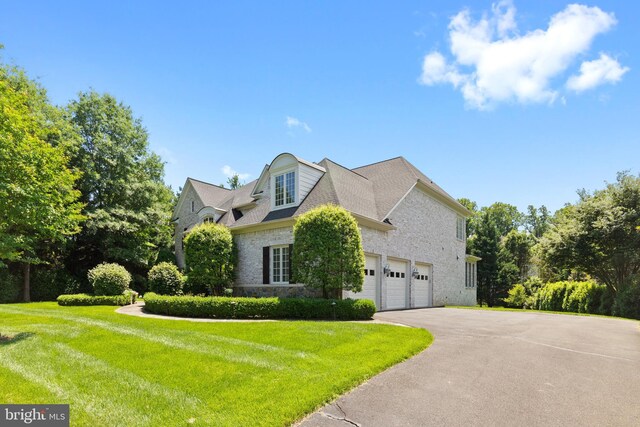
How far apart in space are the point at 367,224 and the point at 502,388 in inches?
453

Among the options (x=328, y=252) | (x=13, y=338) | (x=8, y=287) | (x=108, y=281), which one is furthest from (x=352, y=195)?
(x=8, y=287)

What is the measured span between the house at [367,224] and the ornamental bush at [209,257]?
0.88 m

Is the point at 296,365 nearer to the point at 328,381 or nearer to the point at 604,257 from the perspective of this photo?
the point at 328,381

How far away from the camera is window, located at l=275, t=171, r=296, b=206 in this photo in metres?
18.0

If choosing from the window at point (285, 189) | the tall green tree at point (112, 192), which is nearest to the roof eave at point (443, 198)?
the window at point (285, 189)

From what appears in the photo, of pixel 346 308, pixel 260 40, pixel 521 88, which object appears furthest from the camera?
pixel 346 308

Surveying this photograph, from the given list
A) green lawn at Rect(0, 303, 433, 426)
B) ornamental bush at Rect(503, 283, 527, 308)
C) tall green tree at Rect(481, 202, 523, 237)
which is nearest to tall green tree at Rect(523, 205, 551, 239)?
tall green tree at Rect(481, 202, 523, 237)

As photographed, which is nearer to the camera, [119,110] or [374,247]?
[374,247]

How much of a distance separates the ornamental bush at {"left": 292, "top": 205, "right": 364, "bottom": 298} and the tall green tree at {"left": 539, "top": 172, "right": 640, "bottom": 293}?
16.2m

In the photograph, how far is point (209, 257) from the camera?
17.7m

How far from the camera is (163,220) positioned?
89.3 feet

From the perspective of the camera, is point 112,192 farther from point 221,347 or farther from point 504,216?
point 504,216

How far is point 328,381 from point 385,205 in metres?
14.2

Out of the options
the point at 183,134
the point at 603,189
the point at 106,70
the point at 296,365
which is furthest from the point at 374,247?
the point at 603,189
